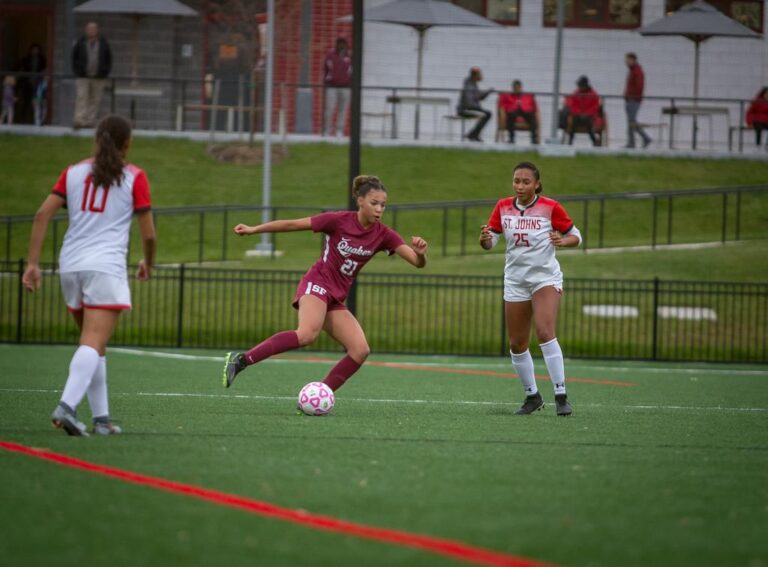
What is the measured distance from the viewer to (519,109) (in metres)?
32.2

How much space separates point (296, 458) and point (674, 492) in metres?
2.05

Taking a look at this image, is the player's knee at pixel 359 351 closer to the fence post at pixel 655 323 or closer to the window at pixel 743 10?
the fence post at pixel 655 323

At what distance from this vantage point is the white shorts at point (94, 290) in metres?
7.65

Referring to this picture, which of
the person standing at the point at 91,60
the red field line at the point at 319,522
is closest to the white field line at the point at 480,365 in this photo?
the red field line at the point at 319,522

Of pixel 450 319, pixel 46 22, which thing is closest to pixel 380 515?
pixel 450 319

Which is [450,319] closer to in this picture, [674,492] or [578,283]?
[578,283]

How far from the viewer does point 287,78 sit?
36.3 meters

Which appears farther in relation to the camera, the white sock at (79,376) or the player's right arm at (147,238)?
the player's right arm at (147,238)

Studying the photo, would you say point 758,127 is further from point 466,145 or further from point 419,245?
point 419,245

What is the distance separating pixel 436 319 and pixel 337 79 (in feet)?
43.1

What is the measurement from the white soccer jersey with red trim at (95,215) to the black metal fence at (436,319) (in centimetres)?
1178

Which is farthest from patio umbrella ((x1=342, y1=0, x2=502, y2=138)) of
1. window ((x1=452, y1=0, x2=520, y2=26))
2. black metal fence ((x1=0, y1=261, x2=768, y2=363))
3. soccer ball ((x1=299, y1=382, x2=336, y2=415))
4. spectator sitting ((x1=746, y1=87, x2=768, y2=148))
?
soccer ball ((x1=299, y1=382, x2=336, y2=415))

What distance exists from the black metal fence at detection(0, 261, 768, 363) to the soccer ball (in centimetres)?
1002

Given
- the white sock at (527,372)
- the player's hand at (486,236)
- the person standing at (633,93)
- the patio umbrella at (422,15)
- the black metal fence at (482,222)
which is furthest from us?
the person standing at (633,93)
